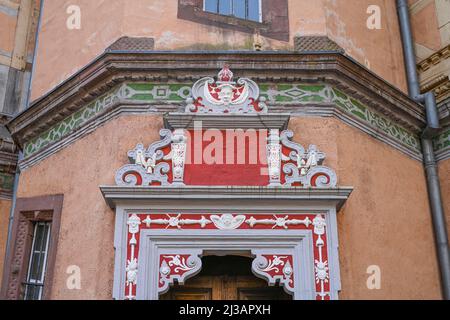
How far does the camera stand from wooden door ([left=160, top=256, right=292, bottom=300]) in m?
7.91

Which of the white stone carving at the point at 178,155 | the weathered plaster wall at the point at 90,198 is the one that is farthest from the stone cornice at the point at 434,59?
the weathered plaster wall at the point at 90,198

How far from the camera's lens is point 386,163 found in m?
8.20

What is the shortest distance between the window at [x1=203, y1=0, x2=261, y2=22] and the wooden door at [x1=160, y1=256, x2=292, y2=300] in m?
3.29

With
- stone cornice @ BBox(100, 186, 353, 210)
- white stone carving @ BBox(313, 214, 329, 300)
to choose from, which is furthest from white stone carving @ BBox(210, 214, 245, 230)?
white stone carving @ BBox(313, 214, 329, 300)

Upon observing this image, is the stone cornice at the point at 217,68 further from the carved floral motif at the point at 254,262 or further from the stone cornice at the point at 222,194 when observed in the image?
the carved floral motif at the point at 254,262

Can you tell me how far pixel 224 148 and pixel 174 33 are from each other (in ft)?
6.01

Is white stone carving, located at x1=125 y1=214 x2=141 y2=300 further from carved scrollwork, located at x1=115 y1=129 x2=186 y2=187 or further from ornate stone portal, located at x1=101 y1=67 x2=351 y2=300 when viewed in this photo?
carved scrollwork, located at x1=115 y1=129 x2=186 y2=187

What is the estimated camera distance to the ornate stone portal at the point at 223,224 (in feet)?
22.5

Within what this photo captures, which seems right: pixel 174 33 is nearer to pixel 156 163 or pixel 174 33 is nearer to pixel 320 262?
pixel 156 163

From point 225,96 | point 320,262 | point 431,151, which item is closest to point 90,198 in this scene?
point 225,96

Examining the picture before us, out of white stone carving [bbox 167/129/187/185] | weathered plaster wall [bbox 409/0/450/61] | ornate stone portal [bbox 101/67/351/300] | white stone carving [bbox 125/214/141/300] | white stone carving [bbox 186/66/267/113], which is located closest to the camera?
white stone carving [bbox 125/214/141/300]

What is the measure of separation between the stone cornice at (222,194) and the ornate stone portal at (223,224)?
0.04 ft
